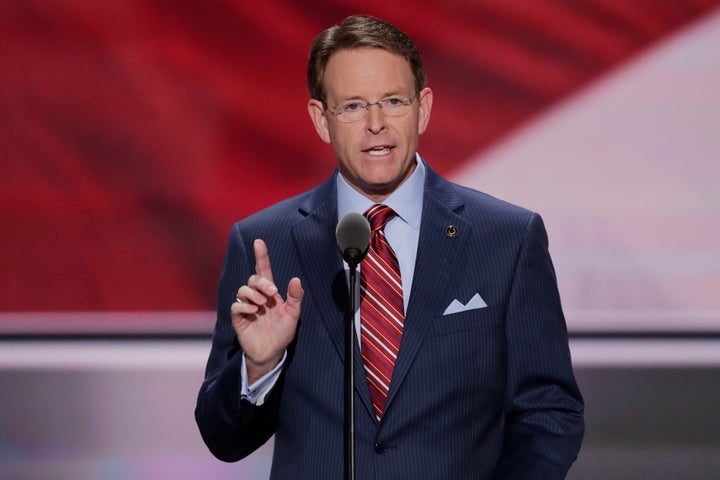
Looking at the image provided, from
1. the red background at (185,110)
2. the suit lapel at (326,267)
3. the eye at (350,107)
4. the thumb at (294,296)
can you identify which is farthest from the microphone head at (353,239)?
the red background at (185,110)

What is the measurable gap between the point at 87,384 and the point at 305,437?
218cm

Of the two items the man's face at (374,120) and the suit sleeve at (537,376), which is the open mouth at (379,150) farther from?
the suit sleeve at (537,376)

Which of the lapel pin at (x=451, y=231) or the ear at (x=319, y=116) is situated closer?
the lapel pin at (x=451, y=231)

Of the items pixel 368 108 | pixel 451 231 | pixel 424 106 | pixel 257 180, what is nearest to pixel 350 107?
pixel 368 108

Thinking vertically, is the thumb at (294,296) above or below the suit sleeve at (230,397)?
above

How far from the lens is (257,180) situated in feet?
12.4

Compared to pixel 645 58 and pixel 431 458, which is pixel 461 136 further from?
pixel 431 458

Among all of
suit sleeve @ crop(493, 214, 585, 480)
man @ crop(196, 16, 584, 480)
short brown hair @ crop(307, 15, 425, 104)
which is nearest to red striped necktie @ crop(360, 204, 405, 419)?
man @ crop(196, 16, 584, 480)

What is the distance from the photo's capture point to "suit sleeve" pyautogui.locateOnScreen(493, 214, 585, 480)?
182 centimetres

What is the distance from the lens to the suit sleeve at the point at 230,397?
6.11ft

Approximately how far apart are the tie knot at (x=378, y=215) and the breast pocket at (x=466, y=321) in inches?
8.6

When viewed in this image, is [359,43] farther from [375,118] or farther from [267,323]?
[267,323]

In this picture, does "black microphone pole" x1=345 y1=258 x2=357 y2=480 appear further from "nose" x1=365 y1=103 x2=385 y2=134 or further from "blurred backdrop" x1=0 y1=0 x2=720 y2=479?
"blurred backdrop" x1=0 y1=0 x2=720 y2=479

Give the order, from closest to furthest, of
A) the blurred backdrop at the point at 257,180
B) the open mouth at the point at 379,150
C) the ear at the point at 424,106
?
the open mouth at the point at 379,150 → the ear at the point at 424,106 → the blurred backdrop at the point at 257,180
